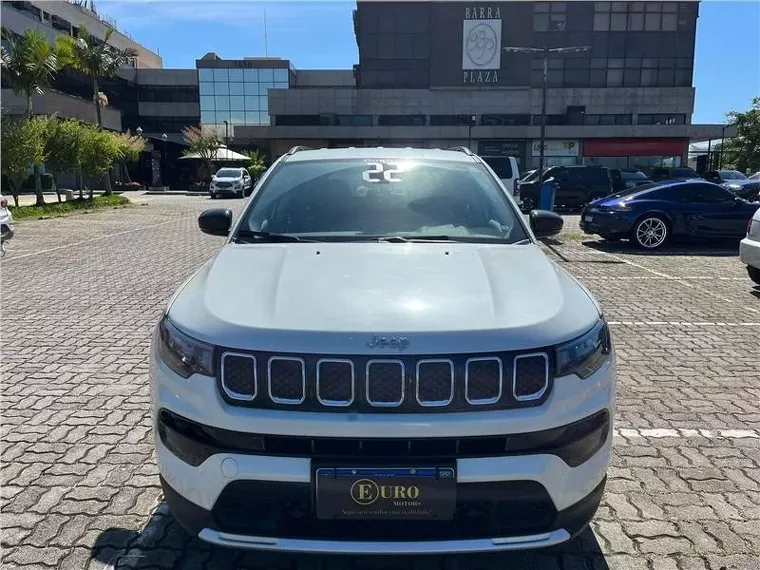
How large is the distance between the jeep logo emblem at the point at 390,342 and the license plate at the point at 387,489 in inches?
16.6

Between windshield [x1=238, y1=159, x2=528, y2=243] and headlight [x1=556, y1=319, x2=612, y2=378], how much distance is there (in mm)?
1062

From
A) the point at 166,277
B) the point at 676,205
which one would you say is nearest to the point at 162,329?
the point at 166,277

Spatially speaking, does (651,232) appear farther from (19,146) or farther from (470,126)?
(470,126)

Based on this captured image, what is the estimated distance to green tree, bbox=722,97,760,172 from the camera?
55281 mm

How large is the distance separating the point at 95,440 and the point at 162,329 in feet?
5.59

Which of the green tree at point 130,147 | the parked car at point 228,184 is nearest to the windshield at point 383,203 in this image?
the green tree at point 130,147

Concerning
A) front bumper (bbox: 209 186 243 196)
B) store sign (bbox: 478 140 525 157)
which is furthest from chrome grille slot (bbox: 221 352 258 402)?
store sign (bbox: 478 140 525 157)

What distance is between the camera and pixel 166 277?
31.4 ft

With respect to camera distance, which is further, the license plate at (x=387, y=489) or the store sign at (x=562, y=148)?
the store sign at (x=562, y=148)

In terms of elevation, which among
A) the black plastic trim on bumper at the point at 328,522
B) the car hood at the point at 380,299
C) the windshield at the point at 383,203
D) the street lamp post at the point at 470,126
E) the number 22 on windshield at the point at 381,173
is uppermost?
the street lamp post at the point at 470,126

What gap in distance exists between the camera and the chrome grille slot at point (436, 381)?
88.3 inches

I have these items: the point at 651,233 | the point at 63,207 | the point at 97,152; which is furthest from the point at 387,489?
the point at 97,152

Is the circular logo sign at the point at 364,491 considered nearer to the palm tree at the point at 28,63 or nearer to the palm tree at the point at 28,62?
the palm tree at the point at 28,63

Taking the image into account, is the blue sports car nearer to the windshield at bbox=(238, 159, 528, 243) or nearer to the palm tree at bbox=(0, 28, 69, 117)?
the windshield at bbox=(238, 159, 528, 243)
